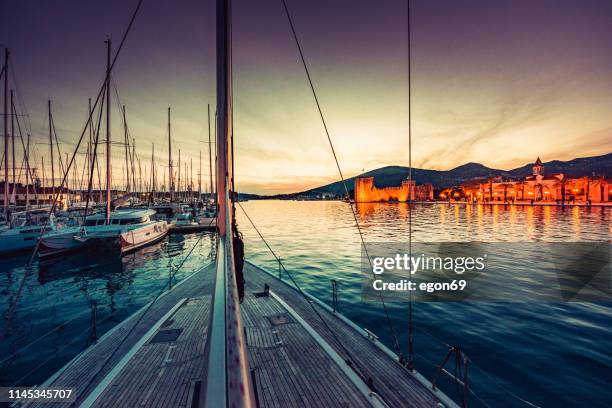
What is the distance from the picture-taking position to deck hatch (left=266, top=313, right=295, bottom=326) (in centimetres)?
727

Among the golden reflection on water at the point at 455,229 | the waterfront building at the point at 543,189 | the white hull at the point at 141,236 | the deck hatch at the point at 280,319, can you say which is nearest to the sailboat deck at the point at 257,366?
the deck hatch at the point at 280,319

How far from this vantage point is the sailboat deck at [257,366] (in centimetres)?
452

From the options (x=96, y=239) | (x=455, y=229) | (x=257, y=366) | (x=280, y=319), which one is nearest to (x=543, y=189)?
(x=455, y=229)

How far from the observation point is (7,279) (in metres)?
16.6

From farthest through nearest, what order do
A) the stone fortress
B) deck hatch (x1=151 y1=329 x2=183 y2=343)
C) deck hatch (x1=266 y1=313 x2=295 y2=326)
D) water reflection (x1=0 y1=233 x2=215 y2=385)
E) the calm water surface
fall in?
the stone fortress < water reflection (x1=0 y1=233 x2=215 y2=385) < the calm water surface < deck hatch (x1=266 y1=313 x2=295 y2=326) < deck hatch (x1=151 y1=329 x2=183 y2=343)

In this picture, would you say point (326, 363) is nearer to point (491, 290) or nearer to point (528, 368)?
point (528, 368)

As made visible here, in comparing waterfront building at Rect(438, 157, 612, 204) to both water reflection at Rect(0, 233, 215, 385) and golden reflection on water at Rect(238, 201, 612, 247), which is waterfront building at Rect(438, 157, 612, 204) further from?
water reflection at Rect(0, 233, 215, 385)

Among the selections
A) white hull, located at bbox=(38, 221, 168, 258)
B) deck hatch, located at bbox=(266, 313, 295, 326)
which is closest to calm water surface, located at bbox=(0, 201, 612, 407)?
white hull, located at bbox=(38, 221, 168, 258)

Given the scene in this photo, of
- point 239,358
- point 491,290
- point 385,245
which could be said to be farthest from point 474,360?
point 385,245

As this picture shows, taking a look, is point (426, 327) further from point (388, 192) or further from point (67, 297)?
point (388, 192)

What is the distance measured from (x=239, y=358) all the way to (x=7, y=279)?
81.5 feet

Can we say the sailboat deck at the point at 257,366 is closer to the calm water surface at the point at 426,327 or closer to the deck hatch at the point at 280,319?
the deck hatch at the point at 280,319

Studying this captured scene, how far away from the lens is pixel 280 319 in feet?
24.5

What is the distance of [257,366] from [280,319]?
6.88ft
